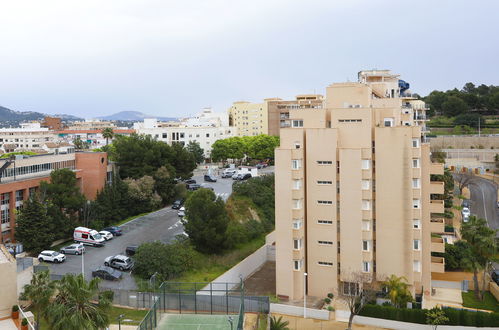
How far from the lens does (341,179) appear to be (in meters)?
35.5

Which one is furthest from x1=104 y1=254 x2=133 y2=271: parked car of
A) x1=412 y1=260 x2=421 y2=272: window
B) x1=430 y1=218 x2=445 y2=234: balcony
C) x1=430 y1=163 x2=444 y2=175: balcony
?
x1=430 y1=163 x2=444 y2=175: balcony

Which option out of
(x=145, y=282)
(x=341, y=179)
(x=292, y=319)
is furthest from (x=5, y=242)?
(x=341, y=179)

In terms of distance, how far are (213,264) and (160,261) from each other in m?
6.44

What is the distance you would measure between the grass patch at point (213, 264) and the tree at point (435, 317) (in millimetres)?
15417

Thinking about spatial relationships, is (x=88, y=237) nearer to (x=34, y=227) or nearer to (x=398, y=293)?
(x=34, y=227)

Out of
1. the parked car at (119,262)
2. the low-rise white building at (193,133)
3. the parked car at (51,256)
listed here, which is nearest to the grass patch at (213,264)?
the parked car at (119,262)

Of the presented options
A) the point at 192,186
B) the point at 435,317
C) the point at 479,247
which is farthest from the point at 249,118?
the point at 435,317

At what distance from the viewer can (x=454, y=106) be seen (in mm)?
116875

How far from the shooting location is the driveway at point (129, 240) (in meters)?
35.1

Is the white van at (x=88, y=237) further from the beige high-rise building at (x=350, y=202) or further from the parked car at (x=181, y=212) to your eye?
the beige high-rise building at (x=350, y=202)

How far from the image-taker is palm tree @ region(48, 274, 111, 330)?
18.8 m

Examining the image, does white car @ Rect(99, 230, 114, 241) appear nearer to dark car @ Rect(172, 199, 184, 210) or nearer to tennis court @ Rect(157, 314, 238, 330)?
dark car @ Rect(172, 199, 184, 210)

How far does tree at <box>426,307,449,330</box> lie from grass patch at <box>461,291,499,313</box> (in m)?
6.80

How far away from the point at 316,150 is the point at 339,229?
6.06m
